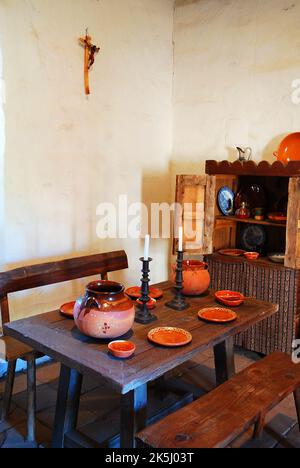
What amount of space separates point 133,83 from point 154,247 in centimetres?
133

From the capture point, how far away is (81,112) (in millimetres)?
3098

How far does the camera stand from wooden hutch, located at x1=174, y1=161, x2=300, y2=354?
279 cm

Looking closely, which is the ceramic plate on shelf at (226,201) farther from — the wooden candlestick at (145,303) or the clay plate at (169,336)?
the clay plate at (169,336)

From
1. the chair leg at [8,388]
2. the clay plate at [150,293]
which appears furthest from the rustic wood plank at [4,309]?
the clay plate at [150,293]

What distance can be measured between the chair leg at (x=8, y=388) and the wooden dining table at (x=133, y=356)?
0.37 metres

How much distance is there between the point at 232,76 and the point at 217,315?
206 centimetres

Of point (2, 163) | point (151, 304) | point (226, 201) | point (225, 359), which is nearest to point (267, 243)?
point (226, 201)

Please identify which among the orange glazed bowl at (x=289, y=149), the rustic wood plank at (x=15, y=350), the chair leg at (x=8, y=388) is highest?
the orange glazed bowl at (x=289, y=149)

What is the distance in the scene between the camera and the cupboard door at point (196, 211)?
3.03 meters

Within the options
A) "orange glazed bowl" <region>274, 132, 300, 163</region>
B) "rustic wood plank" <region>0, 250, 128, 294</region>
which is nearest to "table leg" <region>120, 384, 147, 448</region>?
"rustic wood plank" <region>0, 250, 128, 294</region>

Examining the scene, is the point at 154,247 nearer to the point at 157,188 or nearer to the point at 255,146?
the point at 157,188

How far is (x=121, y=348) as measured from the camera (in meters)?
1.69
